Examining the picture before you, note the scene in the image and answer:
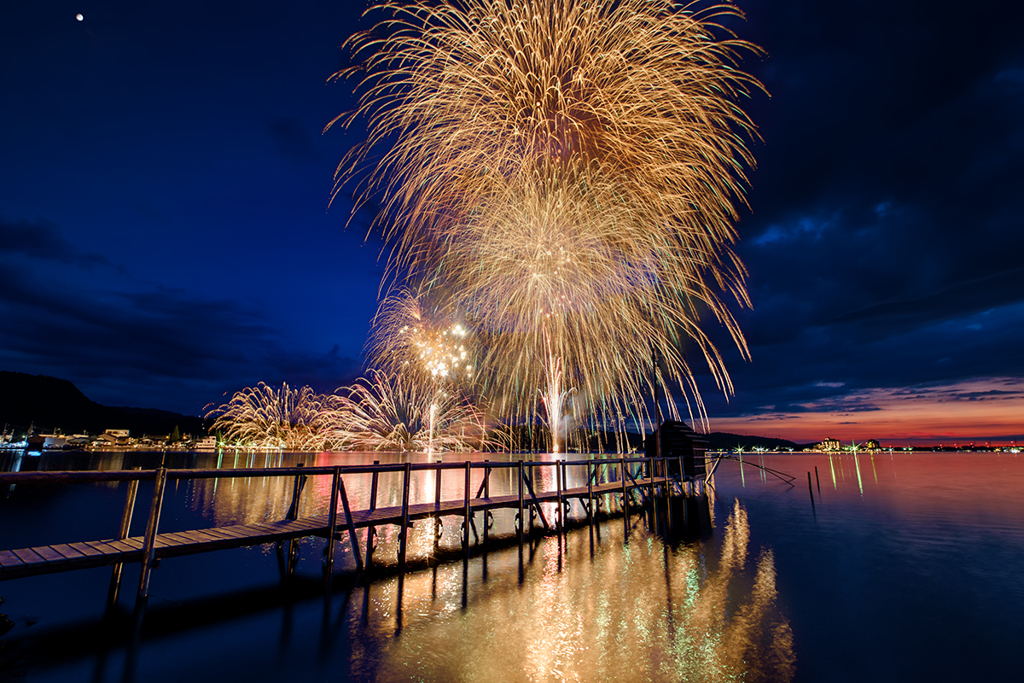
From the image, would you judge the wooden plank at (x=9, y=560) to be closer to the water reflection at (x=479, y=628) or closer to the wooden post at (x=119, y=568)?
the water reflection at (x=479, y=628)

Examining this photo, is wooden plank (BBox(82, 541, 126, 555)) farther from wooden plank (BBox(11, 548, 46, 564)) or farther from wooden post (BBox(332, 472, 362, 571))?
wooden post (BBox(332, 472, 362, 571))

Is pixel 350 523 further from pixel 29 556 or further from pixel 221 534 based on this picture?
pixel 29 556

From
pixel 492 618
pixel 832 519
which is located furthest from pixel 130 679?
pixel 832 519

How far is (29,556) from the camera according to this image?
18.5 ft

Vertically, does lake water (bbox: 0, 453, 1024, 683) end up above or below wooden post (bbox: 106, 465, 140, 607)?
below

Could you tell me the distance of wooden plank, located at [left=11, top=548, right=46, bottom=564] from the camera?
5.43 metres

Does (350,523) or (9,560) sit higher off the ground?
(9,560)

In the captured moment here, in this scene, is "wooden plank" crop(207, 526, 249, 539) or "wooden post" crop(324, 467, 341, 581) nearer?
"wooden plank" crop(207, 526, 249, 539)

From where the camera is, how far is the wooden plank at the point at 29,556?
5431 millimetres

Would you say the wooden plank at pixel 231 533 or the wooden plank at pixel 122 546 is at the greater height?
the wooden plank at pixel 122 546

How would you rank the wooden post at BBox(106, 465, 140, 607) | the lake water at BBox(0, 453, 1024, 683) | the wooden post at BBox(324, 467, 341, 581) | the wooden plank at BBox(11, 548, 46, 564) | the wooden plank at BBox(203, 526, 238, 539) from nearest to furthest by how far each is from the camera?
the lake water at BBox(0, 453, 1024, 683) < the wooden plank at BBox(11, 548, 46, 564) < the wooden post at BBox(106, 465, 140, 607) < the wooden plank at BBox(203, 526, 238, 539) < the wooden post at BBox(324, 467, 341, 581)

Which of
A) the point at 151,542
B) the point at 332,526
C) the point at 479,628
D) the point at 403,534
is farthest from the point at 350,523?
the point at 479,628

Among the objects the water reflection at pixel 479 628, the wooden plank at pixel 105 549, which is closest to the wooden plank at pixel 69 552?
the wooden plank at pixel 105 549

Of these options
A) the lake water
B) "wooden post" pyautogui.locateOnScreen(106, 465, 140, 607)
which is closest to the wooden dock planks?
"wooden post" pyautogui.locateOnScreen(106, 465, 140, 607)
